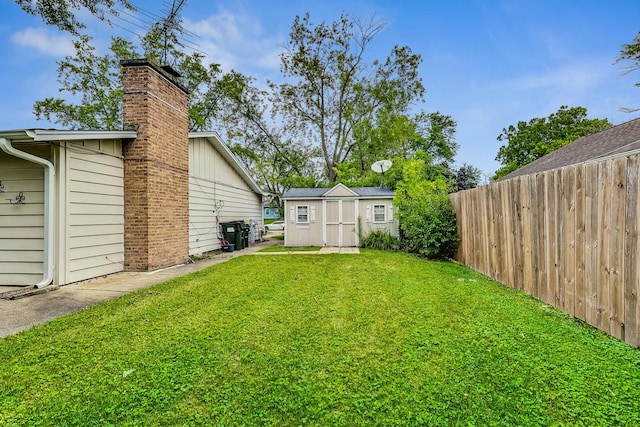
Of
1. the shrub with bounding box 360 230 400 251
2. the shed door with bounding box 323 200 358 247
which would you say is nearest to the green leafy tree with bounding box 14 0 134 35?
the shed door with bounding box 323 200 358 247

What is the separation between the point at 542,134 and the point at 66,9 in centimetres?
2998

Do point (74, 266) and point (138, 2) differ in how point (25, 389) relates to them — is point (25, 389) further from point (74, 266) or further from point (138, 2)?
point (138, 2)

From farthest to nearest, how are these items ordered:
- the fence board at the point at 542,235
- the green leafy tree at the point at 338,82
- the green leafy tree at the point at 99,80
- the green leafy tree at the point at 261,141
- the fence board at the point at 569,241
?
the green leafy tree at the point at 261,141 < the green leafy tree at the point at 338,82 < the green leafy tree at the point at 99,80 < the fence board at the point at 542,235 < the fence board at the point at 569,241

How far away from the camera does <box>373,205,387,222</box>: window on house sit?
472 inches

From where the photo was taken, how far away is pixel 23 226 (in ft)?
17.5

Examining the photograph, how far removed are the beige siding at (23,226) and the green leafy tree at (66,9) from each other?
5.49 m

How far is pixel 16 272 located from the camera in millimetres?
5312

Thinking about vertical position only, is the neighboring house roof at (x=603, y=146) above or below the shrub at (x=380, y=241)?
above

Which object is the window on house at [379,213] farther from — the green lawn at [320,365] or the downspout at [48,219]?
the downspout at [48,219]

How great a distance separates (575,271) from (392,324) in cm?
234

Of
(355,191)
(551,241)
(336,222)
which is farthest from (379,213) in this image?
(551,241)

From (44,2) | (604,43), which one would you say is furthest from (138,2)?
(604,43)

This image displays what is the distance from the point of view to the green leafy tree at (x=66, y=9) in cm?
791

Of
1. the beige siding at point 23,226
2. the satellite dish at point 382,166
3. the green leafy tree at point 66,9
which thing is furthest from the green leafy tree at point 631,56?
the beige siding at point 23,226
